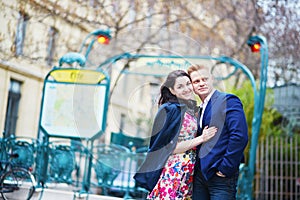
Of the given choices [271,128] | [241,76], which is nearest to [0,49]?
[271,128]

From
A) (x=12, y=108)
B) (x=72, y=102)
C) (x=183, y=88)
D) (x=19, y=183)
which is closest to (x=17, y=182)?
(x=19, y=183)

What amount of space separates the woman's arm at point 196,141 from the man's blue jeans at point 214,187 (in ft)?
0.56

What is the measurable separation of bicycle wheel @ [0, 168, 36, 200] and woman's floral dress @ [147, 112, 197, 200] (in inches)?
125

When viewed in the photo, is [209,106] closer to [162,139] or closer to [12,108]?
[162,139]

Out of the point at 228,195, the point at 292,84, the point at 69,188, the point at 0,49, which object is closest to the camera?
the point at 228,195

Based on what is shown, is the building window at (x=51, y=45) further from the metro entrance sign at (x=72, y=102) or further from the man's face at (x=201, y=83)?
the man's face at (x=201, y=83)

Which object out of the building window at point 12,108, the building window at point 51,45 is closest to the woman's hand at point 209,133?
the building window at point 12,108

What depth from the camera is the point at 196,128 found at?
122 inches

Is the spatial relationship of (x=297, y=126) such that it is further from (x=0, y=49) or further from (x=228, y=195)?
(x=228, y=195)

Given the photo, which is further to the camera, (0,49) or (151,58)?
(151,58)

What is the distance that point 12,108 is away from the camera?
7648 millimetres

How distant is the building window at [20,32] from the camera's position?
7.48m

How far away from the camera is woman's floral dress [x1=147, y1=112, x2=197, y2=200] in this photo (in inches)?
119

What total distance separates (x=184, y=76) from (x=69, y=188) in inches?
189
